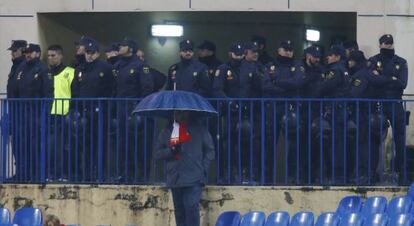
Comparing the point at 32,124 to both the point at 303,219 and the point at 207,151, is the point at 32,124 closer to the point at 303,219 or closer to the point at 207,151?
the point at 207,151

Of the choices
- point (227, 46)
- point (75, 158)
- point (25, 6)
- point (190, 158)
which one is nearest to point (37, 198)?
point (75, 158)

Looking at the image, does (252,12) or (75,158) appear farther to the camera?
(252,12)

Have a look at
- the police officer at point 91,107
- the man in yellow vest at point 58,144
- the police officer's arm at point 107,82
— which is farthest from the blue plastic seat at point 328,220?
the police officer's arm at point 107,82

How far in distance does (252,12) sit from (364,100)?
357cm

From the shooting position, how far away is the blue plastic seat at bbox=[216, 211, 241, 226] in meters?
16.3

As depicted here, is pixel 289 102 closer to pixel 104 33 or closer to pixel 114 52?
pixel 114 52

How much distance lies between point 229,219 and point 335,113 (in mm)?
2300

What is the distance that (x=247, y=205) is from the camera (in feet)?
58.8

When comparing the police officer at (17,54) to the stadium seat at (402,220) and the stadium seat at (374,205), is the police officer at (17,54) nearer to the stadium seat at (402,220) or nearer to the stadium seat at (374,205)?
the stadium seat at (374,205)

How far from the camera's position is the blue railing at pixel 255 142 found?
59.0ft

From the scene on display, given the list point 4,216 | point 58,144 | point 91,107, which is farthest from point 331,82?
point 4,216

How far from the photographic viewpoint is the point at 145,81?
18.4m

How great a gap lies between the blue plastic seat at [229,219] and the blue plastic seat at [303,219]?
2.24 feet

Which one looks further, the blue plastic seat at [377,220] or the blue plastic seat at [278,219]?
the blue plastic seat at [278,219]
